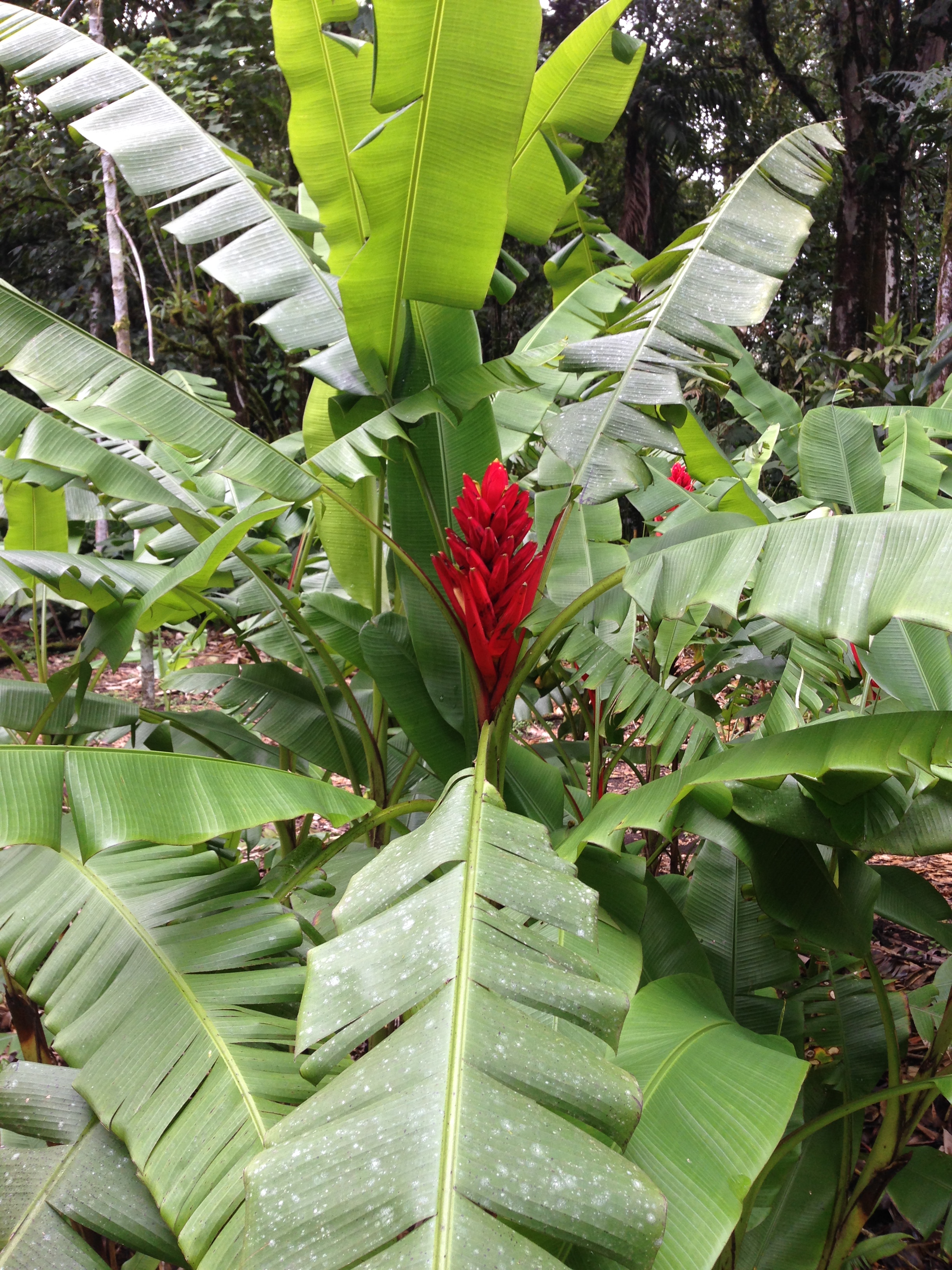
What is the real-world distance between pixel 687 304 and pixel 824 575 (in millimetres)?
788

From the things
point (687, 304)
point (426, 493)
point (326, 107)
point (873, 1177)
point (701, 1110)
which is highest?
point (326, 107)

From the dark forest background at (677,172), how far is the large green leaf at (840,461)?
7.23ft

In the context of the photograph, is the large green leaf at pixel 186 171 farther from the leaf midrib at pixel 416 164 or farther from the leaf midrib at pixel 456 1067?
the leaf midrib at pixel 456 1067

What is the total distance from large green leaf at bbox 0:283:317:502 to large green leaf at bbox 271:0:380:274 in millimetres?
491

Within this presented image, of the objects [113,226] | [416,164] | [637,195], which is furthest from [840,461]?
[637,195]

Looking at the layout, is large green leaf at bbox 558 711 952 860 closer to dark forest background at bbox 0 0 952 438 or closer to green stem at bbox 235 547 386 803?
green stem at bbox 235 547 386 803

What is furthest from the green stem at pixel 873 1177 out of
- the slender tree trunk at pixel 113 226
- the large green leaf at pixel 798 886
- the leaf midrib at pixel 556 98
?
the slender tree trunk at pixel 113 226

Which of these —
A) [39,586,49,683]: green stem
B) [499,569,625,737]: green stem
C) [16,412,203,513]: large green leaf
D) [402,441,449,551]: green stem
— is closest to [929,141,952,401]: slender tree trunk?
[402,441,449,551]: green stem

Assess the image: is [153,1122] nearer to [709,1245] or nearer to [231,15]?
[709,1245]

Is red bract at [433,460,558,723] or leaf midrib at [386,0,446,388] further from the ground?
leaf midrib at [386,0,446,388]

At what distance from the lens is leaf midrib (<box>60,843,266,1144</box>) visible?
812 millimetres

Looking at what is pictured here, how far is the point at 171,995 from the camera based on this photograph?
91 centimetres

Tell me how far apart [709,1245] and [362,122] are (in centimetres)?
187

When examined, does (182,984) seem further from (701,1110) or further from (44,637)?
(44,637)
